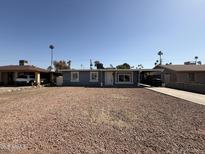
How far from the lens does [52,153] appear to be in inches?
187

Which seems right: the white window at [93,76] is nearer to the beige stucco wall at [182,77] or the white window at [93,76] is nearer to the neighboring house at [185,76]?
the neighboring house at [185,76]

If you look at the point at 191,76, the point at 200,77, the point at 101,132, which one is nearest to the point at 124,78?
the point at 191,76

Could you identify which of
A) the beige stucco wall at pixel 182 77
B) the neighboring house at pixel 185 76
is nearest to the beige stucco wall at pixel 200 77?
the neighboring house at pixel 185 76

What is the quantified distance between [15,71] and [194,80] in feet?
86.5

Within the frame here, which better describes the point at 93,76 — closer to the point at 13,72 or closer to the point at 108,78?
the point at 108,78

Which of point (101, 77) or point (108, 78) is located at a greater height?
point (101, 77)

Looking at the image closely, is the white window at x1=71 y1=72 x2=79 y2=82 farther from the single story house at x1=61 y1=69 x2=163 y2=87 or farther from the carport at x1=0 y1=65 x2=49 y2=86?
the carport at x1=0 y1=65 x2=49 y2=86

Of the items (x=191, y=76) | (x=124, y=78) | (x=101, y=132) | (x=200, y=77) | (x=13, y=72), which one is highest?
(x=13, y=72)

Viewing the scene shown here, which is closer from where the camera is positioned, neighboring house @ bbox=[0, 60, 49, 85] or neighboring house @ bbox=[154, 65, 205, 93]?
neighboring house @ bbox=[154, 65, 205, 93]

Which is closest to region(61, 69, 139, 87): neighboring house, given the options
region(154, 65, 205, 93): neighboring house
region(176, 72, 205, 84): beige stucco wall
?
region(154, 65, 205, 93): neighboring house

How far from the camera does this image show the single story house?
30.6 m

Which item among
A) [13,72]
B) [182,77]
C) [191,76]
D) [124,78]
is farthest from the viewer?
[13,72]

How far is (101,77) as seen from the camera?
1215 inches

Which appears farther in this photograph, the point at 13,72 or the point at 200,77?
the point at 13,72
